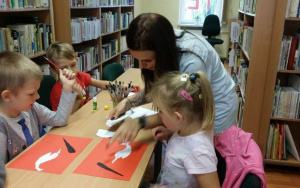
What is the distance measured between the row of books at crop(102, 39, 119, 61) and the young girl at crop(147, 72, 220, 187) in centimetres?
314

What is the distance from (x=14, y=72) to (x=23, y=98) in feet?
0.40

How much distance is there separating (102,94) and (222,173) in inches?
50.2

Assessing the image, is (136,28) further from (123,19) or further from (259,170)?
(123,19)

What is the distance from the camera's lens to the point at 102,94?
2.17 meters

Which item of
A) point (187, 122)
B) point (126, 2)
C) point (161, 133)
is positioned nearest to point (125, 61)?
point (126, 2)

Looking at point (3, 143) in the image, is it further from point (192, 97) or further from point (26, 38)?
point (26, 38)

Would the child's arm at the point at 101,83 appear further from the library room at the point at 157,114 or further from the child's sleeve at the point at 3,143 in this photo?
the child's sleeve at the point at 3,143

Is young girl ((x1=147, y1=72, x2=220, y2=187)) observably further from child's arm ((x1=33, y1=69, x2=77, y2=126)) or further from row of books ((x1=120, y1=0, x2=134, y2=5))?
row of books ((x1=120, y1=0, x2=134, y2=5))

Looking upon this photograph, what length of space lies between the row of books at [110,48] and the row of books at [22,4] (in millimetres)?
1598

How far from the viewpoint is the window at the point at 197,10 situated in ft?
21.6

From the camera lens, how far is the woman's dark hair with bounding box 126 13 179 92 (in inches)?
48.9

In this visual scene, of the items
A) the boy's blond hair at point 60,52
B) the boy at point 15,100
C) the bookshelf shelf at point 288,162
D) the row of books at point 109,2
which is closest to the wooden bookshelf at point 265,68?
the bookshelf shelf at point 288,162

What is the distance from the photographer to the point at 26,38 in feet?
7.75

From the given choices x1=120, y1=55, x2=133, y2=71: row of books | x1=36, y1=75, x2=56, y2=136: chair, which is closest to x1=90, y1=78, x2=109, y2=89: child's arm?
x1=36, y1=75, x2=56, y2=136: chair
